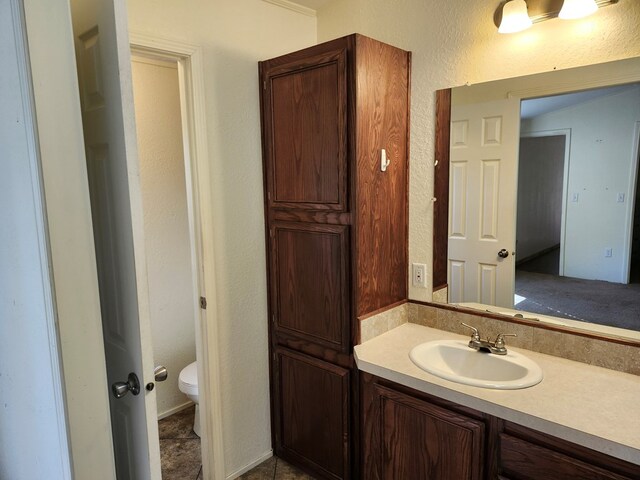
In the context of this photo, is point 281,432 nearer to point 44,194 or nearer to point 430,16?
point 44,194

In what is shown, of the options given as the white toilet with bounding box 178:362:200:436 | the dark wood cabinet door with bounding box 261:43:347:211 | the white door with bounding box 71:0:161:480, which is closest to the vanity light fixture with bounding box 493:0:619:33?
the dark wood cabinet door with bounding box 261:43:347:211

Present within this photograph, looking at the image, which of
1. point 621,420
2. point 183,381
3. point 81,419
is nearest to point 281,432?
point 183,381

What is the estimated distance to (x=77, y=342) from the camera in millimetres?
1032

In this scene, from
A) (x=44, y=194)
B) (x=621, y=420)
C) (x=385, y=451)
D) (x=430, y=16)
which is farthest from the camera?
(x=430, y=16)

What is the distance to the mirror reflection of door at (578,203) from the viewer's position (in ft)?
5.08

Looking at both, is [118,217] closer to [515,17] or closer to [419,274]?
[419,274]

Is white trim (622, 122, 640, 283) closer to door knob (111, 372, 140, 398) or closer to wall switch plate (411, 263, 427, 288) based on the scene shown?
wall switch plate (411, 263, 427, 288)

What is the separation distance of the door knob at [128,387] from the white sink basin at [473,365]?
997 millimetres

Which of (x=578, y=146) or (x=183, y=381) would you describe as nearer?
(x=578, y=146)

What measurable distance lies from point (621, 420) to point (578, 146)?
966 millimetres

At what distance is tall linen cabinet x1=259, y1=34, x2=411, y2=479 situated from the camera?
180cm

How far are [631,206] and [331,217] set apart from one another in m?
1.12

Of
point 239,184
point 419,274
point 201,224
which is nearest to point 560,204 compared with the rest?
point 419,274

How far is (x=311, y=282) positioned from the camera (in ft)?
6.59
